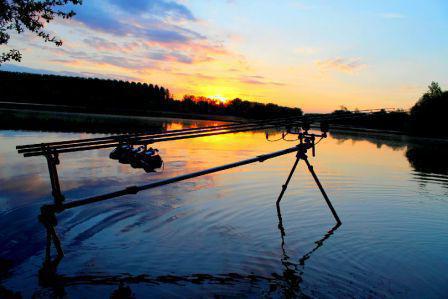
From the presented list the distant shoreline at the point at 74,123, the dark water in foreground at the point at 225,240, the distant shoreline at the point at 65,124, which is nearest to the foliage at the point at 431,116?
the distant shoreline at the point at 74,123

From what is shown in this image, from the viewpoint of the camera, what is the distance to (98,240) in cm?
1220

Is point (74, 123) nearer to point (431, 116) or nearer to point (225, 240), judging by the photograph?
point (225, 240)

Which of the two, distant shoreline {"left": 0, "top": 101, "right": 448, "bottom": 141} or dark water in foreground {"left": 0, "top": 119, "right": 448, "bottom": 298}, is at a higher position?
distant shoreline {"left": 0, "top": 101, "right": 448, "bottom": 141}

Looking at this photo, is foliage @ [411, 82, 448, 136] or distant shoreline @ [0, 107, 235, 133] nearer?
distant shoreline @ [0, 107, 235, 133]

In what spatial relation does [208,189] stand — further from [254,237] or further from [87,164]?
[87,164]

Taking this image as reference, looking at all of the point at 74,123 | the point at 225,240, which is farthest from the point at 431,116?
the point at 225,240

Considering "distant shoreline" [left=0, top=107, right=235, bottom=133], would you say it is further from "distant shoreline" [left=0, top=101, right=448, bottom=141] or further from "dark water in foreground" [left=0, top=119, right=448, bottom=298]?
"dark water in foreground" [left=0, top=119, right=448, bottom=298]

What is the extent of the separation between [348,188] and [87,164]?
18.9 m

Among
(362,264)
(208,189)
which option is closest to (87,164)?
(208,189)

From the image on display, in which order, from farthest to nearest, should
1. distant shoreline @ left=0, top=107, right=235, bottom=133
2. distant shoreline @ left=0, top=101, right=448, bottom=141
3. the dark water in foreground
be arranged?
distant shoreline @ left=0, top=101, right=448, bottom=141
distant shoreline @ left=0, top=107, right=235, bottom=133
the dark water in foreground

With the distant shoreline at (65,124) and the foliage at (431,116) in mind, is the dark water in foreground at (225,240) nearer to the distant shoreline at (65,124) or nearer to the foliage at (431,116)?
the distant shoreline at (65,124)

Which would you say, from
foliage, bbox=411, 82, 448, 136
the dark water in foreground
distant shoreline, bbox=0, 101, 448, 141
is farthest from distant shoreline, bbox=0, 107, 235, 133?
foliage, bbox=411, 82, 448, 136

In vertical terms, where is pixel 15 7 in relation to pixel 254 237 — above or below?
above

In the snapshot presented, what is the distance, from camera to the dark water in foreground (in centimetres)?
964
